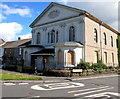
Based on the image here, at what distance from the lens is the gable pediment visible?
19.8 metres

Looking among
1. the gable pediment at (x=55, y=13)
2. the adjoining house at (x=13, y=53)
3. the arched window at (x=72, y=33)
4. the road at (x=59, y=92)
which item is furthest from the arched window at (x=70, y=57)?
the adjoining house at (x=13, y=53)

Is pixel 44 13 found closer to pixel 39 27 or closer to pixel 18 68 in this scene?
pixel 39 27

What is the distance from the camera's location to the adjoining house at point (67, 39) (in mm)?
17328

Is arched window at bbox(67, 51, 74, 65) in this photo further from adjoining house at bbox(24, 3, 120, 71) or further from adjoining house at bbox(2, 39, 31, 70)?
adjoining house at bbox(2, 39, 31, 70)

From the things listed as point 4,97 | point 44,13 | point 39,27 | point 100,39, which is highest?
point 44,13

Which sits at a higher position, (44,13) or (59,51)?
(44,13)

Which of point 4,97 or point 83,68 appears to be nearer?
point 4,97

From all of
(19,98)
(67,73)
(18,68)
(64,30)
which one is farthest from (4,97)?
(64,30)

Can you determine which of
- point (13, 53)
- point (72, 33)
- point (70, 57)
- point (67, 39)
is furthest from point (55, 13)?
point (13, 53)

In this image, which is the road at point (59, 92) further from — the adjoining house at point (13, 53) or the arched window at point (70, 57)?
the adjoining house at point (13, 53)

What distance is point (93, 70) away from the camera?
1616 centimetres

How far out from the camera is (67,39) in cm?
1991

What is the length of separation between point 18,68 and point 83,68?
34.1 feet

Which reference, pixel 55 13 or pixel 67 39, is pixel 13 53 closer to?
pixel 55 13
